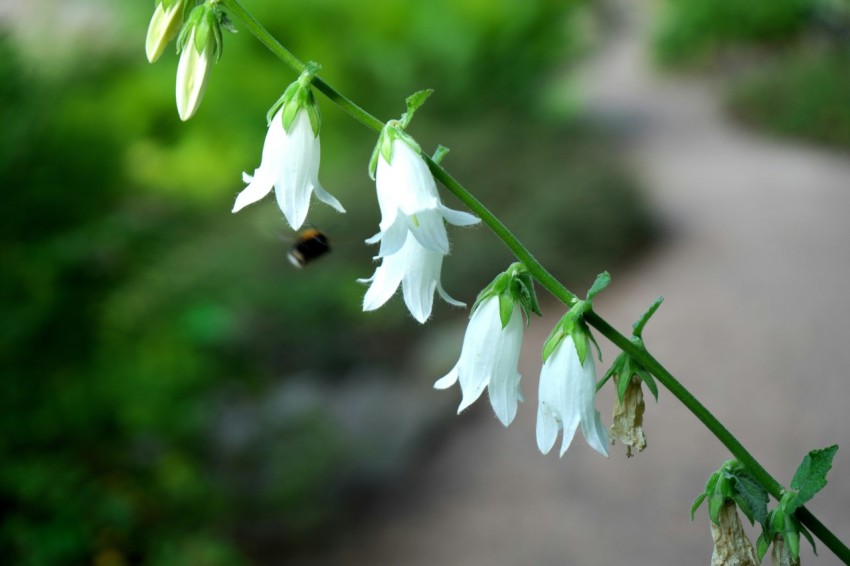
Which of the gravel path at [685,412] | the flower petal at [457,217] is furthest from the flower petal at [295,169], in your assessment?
the gravel path at [685,412]

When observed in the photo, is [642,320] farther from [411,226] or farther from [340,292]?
[340,292]

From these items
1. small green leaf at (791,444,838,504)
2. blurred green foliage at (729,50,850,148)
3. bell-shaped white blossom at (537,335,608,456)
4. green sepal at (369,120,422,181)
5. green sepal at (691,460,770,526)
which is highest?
blurred green foliage at (729,50,850,148)

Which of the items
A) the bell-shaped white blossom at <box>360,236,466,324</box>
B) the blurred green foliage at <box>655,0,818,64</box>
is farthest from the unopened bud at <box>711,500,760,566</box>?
the blurred green foliage at <box>655,0,818,64</box>

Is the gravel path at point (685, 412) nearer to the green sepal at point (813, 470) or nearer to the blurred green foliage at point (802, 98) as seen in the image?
the blurred green foliage at point (802, 98)

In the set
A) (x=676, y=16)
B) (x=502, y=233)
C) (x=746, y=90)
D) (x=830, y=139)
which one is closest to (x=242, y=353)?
(x=502, y=233)

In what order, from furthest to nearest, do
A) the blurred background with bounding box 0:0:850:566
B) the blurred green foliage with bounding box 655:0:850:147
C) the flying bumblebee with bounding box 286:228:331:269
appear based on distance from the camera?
the blurred green foliage with bounding box 655:0:850:147
the blurred background with bounding box 0:0:850:566
the flying bumblebee with bounding box 286:228:331:269

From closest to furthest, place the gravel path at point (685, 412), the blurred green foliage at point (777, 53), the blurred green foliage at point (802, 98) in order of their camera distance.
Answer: the gravel path at point (685, 412)
the blurred green foliage at point (802, 98)
the blurred green foliage at point (777, 53)

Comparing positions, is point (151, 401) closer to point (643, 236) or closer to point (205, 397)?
point (205, 397)

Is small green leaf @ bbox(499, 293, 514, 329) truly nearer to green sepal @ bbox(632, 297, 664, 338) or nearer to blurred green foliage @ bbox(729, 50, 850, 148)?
green sepal @ bbox(632, 297, 664, 338)
